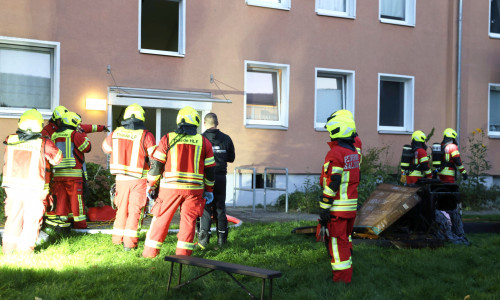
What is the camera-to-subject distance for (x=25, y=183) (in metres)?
7.42

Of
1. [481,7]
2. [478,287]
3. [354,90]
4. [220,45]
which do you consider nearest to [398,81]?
[354,90]

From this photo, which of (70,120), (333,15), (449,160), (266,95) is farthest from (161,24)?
(449,160)

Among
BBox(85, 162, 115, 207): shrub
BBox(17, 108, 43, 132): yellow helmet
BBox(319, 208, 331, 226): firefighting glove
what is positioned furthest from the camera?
BBox(85, 162, 115, 207): shrub

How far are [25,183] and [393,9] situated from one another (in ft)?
41.6

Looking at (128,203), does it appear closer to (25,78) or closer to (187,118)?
(187,118)

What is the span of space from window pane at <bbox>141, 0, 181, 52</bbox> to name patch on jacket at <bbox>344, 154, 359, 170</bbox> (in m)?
9.58

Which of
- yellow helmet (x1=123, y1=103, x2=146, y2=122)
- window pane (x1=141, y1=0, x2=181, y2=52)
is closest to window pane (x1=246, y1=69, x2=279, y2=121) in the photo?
window pane (x1=141, y1=0, x2=181, y2=52)

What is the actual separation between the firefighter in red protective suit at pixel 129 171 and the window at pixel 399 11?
35.8 ft

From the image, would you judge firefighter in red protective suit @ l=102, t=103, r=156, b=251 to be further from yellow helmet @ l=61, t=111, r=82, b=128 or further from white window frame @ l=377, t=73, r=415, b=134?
white window frame @ l=377, t=73, r=415, b=134

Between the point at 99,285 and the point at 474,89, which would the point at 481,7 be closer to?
the point at 474,89

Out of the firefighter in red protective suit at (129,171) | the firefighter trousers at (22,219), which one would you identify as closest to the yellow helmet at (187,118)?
the firefighter in red protective suit at (129,171)

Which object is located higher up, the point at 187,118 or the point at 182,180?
the point at 187,118

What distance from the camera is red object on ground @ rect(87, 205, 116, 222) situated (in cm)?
1036

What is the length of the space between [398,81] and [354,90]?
1.86 m
